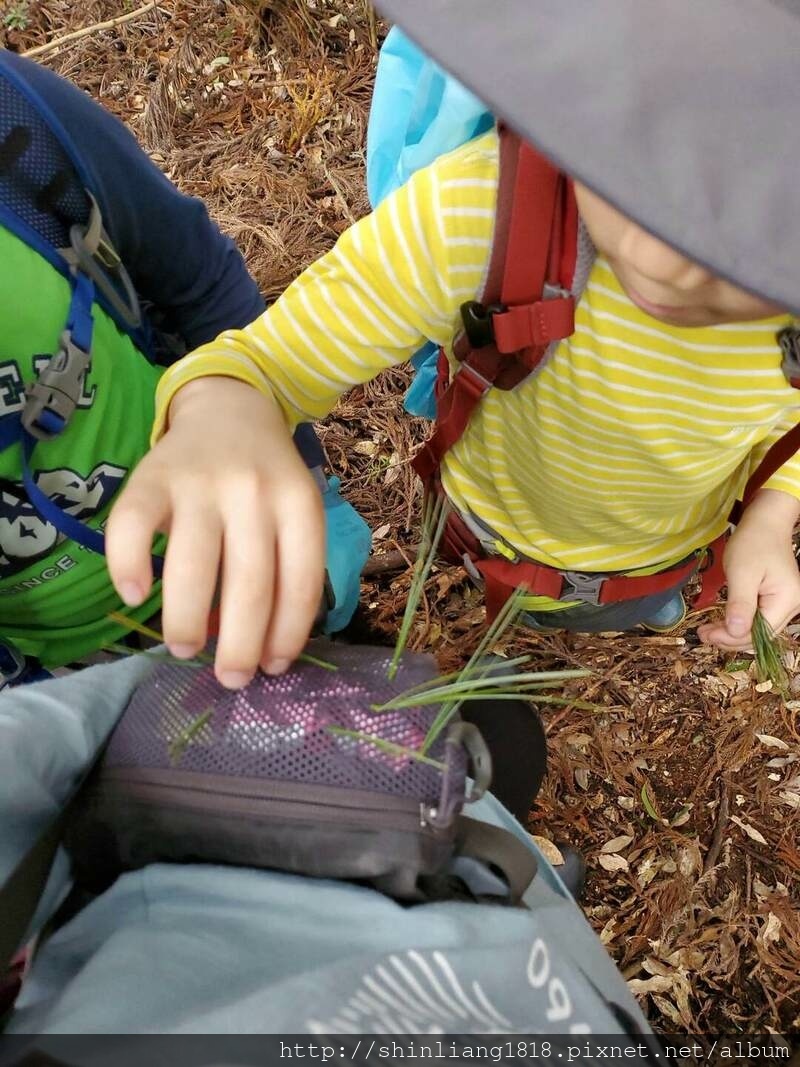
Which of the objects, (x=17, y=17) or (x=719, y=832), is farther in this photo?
(x=17, y=17)

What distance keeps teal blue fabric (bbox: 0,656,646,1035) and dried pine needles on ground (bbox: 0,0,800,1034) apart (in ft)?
2.73

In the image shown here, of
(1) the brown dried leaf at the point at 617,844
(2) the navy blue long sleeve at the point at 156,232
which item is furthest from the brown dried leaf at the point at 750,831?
(2) the navy blue long sleeve at the point at 156,232

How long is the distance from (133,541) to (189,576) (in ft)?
0.13

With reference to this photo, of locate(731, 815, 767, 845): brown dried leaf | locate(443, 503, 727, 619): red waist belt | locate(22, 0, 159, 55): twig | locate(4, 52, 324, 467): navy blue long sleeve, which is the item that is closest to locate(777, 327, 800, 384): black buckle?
locate(443, 503, 727, 619): red waist belt

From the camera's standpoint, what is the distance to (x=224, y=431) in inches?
20.4

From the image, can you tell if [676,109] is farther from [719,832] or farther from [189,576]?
[719,832]

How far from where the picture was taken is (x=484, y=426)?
0.92 metres

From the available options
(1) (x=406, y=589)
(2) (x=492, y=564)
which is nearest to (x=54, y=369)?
(2) (x=492, y=564)

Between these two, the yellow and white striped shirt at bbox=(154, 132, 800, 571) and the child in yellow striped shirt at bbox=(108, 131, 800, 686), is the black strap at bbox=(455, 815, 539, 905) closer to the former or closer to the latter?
the child in yellow striped shirt at bbox=(108, 131, 800, 686)

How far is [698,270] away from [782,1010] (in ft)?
4.16

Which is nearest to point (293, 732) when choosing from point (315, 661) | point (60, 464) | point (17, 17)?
point (315, 661)

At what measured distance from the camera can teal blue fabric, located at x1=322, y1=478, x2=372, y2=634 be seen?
1.13m

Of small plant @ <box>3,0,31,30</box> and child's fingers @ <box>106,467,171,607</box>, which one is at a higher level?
small plant @ <box>3,0,31,30</box>

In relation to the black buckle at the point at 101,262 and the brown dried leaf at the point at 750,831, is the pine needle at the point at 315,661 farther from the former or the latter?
the brown dried leaf at the point at 750,831
